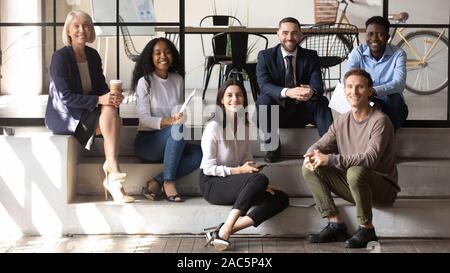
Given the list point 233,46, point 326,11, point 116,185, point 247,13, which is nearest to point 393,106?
point 116,185

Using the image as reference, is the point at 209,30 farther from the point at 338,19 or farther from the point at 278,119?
the point at 338,19

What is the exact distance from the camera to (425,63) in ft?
24.4

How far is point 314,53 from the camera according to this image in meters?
4.41

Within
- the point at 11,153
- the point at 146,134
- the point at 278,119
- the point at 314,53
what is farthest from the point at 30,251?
the point at 314,53

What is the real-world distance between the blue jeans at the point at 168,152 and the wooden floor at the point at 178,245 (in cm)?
40

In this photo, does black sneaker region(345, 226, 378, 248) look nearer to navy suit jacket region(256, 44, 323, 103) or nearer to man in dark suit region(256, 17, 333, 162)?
man in dark suit region(256, 17, 333, 162)

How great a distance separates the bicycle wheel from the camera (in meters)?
7.54

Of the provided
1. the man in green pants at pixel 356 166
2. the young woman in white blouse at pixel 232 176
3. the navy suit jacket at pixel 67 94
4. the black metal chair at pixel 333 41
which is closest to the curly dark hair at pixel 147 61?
the navy suit jacket at pixel 67 94

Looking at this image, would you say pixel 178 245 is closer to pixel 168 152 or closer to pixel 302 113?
pixel 168 152

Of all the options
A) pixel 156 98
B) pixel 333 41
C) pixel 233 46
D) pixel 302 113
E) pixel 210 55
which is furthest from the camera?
pixel 210 55

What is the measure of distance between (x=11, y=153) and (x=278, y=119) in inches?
62.4

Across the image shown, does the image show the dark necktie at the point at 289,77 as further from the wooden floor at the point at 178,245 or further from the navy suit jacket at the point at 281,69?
the wooden floor at the point at 178,245

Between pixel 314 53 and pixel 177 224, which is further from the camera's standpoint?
pixel 314 53

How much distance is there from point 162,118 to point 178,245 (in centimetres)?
77
